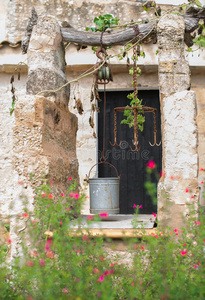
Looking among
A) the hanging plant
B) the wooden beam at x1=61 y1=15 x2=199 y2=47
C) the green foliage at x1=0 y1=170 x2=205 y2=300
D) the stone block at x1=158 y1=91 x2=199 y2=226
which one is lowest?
the green foliage at x1=0 y1=170 x2=205 y2=300

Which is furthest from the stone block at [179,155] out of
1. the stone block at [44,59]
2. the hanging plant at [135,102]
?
the stone block at [44,59]

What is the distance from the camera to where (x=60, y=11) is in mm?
5543

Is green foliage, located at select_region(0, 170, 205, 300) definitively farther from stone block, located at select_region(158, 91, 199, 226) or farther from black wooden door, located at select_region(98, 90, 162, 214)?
black wooden door, located at select_region(98, 90, 162, 214)

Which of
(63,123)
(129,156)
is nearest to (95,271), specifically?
(63,123)

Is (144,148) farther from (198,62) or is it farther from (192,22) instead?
(192,22)

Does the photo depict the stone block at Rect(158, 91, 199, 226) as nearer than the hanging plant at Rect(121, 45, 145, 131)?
Yes

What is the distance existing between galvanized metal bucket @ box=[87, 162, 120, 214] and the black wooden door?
1.85 meters

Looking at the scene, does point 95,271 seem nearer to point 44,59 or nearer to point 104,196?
point 104,196

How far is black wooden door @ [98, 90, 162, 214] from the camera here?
565 centimetres

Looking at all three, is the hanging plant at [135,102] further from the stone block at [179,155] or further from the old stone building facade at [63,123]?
the stone block at [179,155]

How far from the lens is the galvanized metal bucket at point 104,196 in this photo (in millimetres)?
3754

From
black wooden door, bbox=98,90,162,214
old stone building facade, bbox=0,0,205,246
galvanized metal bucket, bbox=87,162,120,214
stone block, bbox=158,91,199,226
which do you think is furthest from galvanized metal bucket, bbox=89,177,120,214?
black wooden door, bbox=98,90,162,214

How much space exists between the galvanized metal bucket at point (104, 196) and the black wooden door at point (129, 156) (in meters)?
1.85

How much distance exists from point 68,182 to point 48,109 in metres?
0.79
